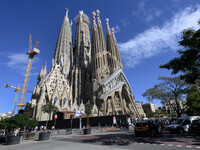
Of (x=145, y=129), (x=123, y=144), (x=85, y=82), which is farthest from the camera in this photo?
(x=85, y=82)

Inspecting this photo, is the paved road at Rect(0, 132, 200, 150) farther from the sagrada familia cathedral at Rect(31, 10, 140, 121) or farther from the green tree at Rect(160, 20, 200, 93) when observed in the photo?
the sagrada familia cathedral at Rect(31, 10, 140, 121)

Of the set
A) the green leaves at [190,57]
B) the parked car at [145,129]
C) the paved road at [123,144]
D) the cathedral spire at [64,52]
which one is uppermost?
the cathedral spire at [64,52]

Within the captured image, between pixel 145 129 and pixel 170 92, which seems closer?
pixel 145 129

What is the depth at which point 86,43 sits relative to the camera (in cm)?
6662

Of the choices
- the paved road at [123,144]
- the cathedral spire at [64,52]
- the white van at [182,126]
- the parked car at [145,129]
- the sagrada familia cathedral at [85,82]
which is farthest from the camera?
the cathedral spire at [64,52]

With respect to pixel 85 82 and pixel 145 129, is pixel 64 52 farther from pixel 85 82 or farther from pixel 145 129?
pixel 145 129

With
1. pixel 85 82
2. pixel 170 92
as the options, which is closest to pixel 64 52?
pixel 85 82

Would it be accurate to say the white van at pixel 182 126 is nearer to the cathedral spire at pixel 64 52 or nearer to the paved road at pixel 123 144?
the paved road at pixel 123 144

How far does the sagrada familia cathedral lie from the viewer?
133 ft

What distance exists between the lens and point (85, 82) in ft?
176

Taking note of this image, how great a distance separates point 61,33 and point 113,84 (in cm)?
4403

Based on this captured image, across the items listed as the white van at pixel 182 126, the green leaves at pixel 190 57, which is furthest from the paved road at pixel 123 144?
the green leaves at pixel 190 57

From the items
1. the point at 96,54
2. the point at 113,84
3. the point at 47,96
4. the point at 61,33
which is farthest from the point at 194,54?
the point at 61,33

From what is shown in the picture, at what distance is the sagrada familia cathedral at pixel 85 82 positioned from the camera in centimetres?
4047
